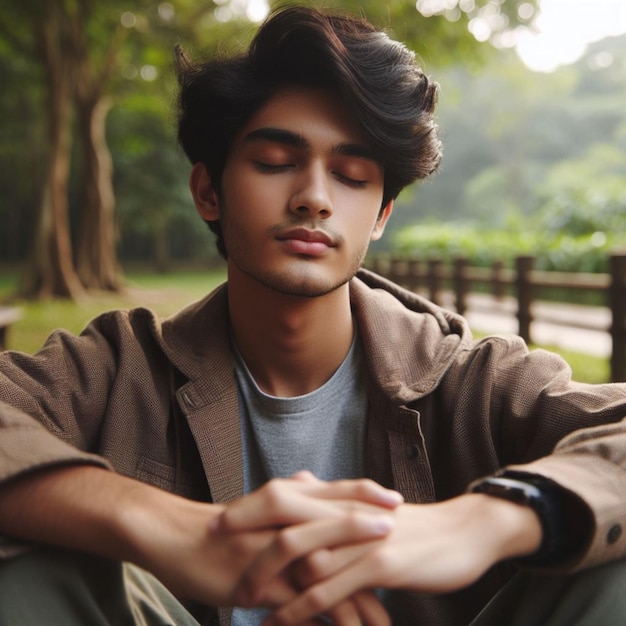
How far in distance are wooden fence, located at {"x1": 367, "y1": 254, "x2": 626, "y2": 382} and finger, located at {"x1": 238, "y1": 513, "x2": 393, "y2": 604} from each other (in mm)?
5687

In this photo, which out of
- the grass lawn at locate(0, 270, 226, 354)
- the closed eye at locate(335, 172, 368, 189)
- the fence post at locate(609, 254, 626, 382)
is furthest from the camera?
→ the grass lawn at locate(0, 270, 226, 354)

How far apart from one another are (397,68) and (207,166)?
637mm

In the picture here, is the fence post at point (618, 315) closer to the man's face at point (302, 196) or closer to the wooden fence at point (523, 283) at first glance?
the wooden fence at point (523, 283)

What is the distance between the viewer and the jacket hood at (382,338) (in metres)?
2.24

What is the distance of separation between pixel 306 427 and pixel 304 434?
0.02 m

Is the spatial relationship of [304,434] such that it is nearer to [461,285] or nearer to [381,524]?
[381,524]

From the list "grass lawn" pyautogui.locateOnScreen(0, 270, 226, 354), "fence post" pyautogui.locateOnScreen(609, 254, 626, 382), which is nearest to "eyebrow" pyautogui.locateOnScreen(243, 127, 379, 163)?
"fence post" pyautogui.locateOnScreen(609, 254, 626, 382)

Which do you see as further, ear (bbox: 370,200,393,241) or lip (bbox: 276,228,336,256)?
ear (bbox: 370,200,393,241)

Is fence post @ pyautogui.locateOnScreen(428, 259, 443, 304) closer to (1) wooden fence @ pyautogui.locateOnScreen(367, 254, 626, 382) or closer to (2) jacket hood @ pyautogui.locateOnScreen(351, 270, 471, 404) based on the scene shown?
(1) wooden fence @ pyautogui.locateOnScreen(367, 254, 626, 382)

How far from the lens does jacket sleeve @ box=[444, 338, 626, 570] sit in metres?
1.64

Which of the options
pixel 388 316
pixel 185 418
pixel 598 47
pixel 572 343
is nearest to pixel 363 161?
pixel 388 316

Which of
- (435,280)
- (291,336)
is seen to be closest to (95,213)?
(435,280)

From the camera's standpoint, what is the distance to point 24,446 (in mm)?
1734

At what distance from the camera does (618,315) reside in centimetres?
680
